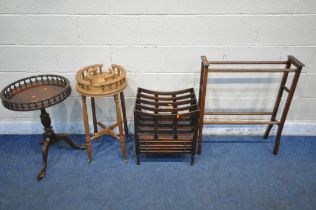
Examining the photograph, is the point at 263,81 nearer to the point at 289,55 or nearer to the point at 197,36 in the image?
the point at 289,55

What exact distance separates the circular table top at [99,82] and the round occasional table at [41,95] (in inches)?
5.7

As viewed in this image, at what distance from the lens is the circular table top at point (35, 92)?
5.92ft

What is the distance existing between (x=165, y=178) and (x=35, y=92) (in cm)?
123

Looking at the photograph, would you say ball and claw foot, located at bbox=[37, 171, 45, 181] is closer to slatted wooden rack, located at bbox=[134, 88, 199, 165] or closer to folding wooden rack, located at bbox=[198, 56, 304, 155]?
slatted wooden rack, located at bbox=[134, 88, 199, 165]

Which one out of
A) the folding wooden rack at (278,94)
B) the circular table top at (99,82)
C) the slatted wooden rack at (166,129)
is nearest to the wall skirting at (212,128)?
the folding wooden rack at (278,94)

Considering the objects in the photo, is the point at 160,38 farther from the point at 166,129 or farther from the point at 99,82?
the point at 166,129

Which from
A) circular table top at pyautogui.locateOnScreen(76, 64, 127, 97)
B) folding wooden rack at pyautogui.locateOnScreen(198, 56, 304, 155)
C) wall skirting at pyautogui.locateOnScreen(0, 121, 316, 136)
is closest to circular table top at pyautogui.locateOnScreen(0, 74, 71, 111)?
circular table top at pyautogui.locateOnScreen(76, 64, 127, 97)

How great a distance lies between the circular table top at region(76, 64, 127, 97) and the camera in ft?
6.10

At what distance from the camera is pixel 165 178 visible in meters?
2.08

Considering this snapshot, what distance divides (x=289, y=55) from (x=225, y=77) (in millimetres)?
540

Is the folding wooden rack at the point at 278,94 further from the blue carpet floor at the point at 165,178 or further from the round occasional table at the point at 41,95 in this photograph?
the round occasional table at the point at 41,95

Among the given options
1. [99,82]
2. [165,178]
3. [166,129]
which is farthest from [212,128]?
[99,82]

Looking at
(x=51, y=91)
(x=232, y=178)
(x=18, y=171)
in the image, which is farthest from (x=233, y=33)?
(x=18, y=171)

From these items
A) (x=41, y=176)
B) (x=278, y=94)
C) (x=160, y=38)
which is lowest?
(x=41, y=176)
